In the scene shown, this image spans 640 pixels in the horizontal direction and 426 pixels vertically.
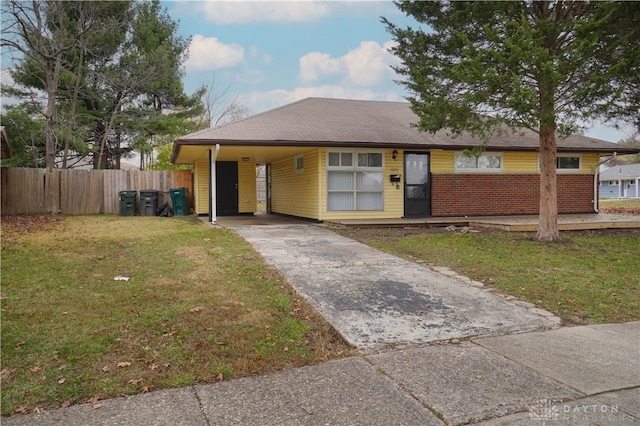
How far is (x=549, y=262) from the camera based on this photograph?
23.7 feet

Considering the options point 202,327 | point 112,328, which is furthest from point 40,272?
point 202,327

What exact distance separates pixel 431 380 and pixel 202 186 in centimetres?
1403

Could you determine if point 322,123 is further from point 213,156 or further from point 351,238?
point 351,238

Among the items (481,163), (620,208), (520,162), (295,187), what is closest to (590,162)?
(520,162)

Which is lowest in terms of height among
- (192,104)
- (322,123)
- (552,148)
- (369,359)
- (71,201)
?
(369,359)

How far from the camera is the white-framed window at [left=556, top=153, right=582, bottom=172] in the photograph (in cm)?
1479

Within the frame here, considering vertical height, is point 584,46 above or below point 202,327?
above

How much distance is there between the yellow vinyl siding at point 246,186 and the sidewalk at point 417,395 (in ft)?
45.7

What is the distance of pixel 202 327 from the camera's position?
12.6 ft

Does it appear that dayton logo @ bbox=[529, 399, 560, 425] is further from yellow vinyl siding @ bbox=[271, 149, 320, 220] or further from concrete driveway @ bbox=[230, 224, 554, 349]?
yellow vinyl siding @ bbox=[271, 149, 320, 220]

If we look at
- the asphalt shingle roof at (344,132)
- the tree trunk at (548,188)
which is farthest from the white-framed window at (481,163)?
the tree trunk at (548,188)

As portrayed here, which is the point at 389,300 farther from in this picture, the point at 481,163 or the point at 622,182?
the point at 622,182

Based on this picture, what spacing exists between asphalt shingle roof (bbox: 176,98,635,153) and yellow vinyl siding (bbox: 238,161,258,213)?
113 inches

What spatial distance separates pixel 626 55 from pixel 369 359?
8022mm
